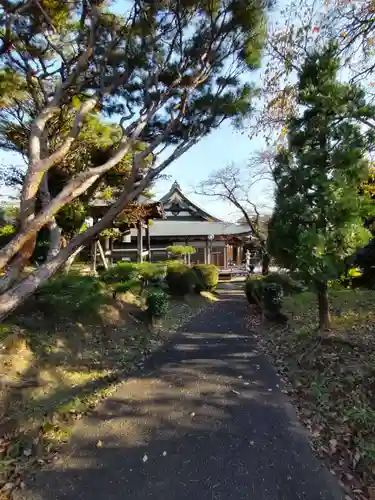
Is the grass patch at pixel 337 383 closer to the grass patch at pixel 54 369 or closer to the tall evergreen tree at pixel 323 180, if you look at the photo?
the tall evergreen tree at pixel 323 180

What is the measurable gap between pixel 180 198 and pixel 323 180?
786 inches

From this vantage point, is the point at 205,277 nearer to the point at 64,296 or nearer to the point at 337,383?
the point at 64,296

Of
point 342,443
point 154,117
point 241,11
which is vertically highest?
point 241,11

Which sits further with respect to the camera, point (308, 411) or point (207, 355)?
point (207, 355)

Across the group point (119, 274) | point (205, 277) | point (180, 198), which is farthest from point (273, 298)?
point (180, 198)

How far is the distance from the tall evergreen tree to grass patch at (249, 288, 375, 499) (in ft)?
4.11

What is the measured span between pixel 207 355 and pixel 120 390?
2.01m

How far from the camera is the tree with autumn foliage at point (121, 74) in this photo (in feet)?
14.7

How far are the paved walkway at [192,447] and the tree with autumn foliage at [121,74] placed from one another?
226cm

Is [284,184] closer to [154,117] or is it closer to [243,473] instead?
[154,117]

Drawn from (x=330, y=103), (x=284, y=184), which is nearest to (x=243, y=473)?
(x=284, y=184)

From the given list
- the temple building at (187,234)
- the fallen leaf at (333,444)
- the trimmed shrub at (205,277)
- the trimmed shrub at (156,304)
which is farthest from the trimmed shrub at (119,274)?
the temple building at (187,234)

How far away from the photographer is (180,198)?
2428 cm

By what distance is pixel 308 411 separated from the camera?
3.66 meters
